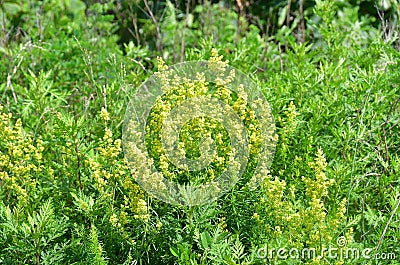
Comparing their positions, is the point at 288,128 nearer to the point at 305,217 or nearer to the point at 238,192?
the point at 238,192

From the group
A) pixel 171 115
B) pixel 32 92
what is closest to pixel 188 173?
pixel 171 115

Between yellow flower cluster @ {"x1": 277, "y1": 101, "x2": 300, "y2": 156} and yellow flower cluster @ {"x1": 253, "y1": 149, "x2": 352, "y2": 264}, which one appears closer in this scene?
yellow flower cluster @ {"x1": 253, "y1": 149, "x2": 352, "y2": 264}

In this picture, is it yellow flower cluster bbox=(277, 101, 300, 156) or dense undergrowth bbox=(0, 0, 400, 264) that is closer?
dense undergrowth bbox=(0, 0, 400, 264)

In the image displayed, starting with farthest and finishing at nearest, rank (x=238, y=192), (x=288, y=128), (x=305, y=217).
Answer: (x=288, y=128), (x=238, y=192), (x=305, y=217)

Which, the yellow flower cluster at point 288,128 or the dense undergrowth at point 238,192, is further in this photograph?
the yellow flower cluster at point 288,128

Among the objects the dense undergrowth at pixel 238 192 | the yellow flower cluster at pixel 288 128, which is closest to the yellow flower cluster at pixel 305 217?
the dense undergrowth at pixel 238 192

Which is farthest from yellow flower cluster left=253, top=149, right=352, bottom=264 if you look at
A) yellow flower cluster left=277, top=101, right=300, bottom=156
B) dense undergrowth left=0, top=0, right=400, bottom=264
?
yellow flower cluster left=277, top=101, right=300, bottom=156

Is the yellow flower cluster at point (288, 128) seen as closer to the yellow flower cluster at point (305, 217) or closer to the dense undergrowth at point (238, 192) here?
the dense undergrowth at point (238, 192)

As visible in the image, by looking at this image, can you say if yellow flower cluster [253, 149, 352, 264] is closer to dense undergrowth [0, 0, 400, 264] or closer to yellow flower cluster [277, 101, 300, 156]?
dense undergrowth [0, 0, 400, 264]

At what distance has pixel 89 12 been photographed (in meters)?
4.53

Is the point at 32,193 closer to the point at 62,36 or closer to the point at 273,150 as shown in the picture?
the point at 273,150

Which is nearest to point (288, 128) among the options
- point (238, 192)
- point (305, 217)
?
point (238, 192)

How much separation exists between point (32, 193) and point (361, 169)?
127 centimetres

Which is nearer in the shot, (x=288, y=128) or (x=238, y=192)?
(x=238, y=192)
